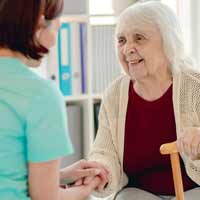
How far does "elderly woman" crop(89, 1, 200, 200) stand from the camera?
1.80 metres

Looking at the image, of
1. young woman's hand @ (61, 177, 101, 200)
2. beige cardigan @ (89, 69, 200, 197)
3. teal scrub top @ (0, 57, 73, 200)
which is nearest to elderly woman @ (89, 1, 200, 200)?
beige cardigan @ (89, 69, 200, 197)

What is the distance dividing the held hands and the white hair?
511 millimetres

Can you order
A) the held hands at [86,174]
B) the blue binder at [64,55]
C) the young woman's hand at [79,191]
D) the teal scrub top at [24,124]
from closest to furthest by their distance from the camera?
the teal scrub top at [24,124] → the young woman's hand at [79,191] → the held hands at [86,174] → the blue binder at [64,55]

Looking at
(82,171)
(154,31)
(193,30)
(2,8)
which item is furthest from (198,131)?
(193,30)

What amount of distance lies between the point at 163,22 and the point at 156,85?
239mm

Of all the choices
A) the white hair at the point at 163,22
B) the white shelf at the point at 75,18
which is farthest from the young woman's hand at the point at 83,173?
the white shelf at the point at 75,18

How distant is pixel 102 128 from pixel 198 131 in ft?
1.64

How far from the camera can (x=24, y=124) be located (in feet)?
3.63

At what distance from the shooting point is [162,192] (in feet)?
6.01

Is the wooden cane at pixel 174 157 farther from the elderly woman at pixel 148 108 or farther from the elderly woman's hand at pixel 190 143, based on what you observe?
the elderly woman at pixel 148 108

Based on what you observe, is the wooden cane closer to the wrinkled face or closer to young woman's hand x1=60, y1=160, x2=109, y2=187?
young woman's hand x1=60, y1=160, x2=109, y2=187

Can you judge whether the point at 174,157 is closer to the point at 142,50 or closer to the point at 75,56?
the point at 142,50

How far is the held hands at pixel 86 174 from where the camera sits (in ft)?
4.91

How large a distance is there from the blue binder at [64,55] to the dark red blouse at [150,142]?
2.57 feet
